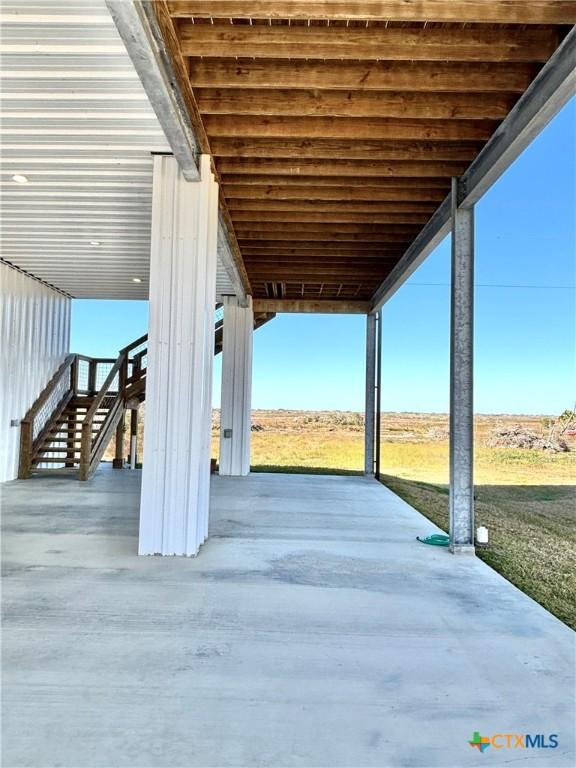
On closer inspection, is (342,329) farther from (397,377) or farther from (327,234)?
(327,234)

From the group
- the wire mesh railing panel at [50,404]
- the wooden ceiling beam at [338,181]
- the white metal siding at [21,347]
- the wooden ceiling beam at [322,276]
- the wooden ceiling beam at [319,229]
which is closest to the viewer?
the wooden ceiling beam at [338,181]

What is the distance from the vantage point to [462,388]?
441 centimetres

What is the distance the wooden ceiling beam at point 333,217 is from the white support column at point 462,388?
127cm

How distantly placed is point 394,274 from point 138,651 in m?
6.47

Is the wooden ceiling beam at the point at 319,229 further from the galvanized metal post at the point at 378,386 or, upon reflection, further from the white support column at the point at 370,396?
the white support column at the point at 370,396

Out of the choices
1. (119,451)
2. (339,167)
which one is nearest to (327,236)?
(339,167)

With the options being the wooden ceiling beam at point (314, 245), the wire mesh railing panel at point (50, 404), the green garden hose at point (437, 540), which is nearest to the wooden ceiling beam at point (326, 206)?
the wooden ceiling beam at point (314, 245)

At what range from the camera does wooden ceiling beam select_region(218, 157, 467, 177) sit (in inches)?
179

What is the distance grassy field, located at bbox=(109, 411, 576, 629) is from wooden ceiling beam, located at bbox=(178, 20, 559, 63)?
3.65m

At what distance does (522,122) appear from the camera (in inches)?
134

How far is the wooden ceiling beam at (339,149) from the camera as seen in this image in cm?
427

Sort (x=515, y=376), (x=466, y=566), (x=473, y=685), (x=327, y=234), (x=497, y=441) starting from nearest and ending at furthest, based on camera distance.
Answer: (x=473, y=685) → (x=466, y=566) → (x=327, y=234) → (x=497, y=441) → (x=515, y=376)

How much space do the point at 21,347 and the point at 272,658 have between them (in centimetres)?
788

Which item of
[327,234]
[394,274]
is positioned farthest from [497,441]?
[327,234]
